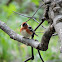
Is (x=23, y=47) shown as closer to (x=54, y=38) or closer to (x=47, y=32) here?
(x=54, y=38)

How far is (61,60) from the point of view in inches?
116

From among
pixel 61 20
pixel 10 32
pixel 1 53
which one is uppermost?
pixel 61 20

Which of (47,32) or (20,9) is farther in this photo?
(20,9)

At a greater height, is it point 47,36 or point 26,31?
point 47,36

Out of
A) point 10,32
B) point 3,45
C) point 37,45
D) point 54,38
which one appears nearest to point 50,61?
point 54,38

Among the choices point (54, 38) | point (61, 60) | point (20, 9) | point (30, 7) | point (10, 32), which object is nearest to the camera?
point (10, 32)

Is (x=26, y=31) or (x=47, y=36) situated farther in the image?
(x=26, y=31)

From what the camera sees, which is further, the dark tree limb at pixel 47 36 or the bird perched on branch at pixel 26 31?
the bird perched on branch at pixel 26 31

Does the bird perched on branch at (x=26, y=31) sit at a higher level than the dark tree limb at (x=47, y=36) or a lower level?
lower

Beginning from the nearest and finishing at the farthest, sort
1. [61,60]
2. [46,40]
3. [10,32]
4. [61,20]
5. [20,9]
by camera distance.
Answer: [61,20], [46,40], [10,32], [61,60], [20,9]

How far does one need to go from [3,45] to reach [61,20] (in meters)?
2.21

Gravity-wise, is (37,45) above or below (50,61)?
above

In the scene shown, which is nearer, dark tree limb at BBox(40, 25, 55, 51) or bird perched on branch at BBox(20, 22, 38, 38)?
dark tree limb at BBox(40, 25, 55, 51)

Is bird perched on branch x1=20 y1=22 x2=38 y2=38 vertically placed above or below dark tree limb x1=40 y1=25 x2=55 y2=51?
below
